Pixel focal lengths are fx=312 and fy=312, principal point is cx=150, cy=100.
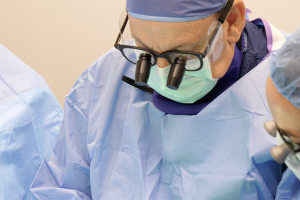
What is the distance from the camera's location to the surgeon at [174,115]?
3.02 ft

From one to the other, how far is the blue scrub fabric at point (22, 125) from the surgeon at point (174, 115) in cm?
11

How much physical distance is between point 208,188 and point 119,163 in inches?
15.5

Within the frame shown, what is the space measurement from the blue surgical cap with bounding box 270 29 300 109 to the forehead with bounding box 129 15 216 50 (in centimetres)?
38

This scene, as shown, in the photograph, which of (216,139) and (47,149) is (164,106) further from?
(47,149)

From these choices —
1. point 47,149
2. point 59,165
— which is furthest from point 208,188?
point 47,149

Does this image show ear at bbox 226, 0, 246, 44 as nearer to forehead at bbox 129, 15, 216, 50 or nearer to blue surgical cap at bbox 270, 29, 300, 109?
forehead at bbox 129, 15, 216, 50

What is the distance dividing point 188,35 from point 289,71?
1.39ft

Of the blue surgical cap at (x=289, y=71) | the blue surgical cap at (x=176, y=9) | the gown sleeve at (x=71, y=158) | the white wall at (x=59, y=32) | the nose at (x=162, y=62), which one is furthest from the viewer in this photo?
the white wall at (x=59, y=32)

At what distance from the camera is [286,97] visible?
0.53m

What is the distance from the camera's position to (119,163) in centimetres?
125

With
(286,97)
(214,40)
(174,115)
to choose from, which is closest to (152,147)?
(174,115)

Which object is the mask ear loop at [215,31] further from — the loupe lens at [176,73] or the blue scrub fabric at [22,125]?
the blue scrub fabric at [22,125]

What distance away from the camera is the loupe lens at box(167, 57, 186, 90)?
0.91 m

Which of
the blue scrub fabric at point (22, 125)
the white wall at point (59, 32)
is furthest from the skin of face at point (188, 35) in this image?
the white wall at point (59, 32)
